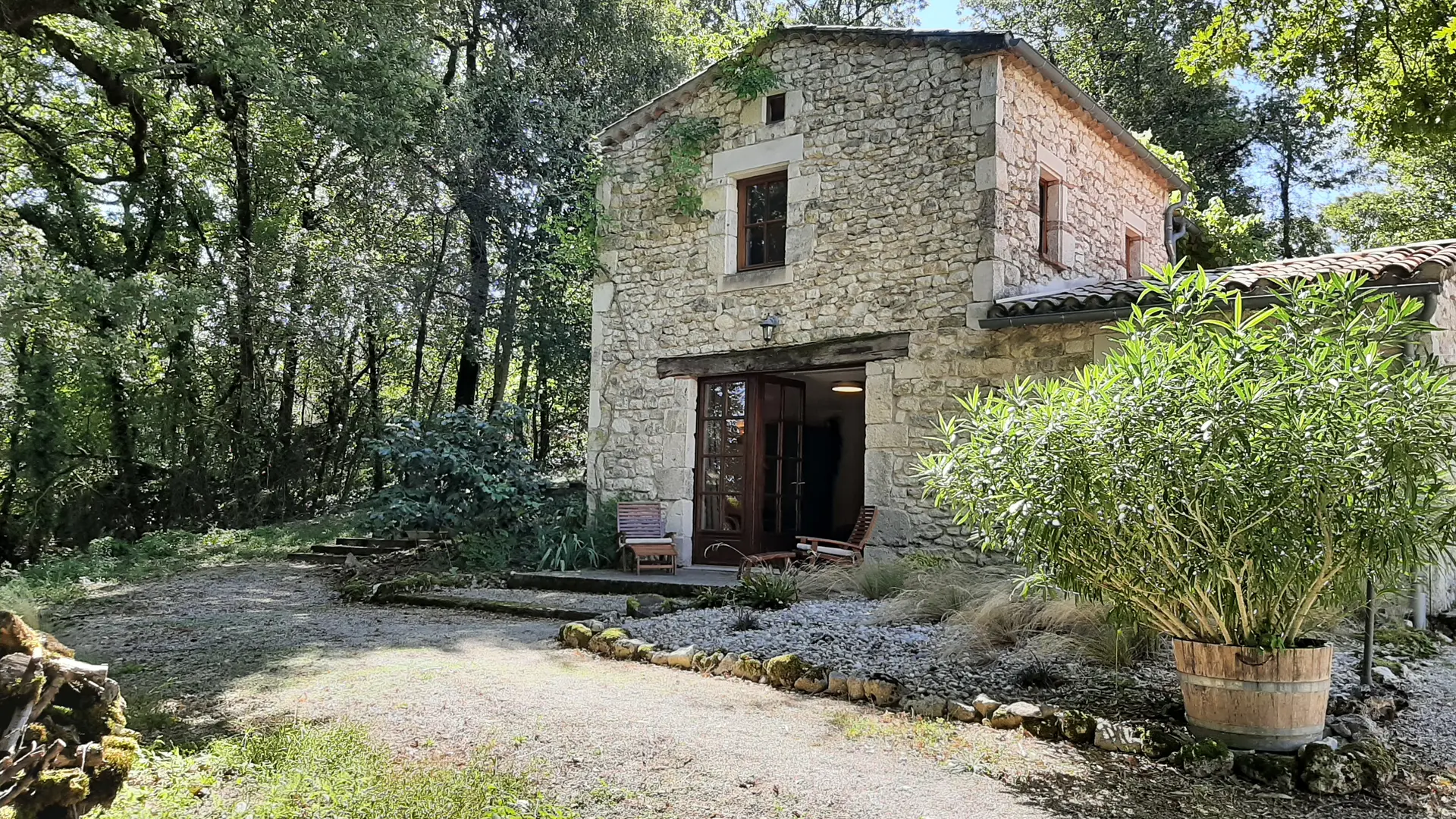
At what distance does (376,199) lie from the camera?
44.3ft

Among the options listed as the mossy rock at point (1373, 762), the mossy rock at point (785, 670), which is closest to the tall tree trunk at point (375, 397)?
the mossy rock at point (785, 670)

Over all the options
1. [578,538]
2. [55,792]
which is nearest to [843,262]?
[578,538]

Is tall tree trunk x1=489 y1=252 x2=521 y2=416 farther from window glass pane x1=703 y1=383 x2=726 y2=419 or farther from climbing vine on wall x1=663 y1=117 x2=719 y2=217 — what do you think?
window glass pane x1=703 y1=383 x2=726 y2=419

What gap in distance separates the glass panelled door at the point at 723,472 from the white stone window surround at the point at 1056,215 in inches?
127

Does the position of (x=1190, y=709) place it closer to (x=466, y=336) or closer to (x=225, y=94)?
(x=466, y=336)

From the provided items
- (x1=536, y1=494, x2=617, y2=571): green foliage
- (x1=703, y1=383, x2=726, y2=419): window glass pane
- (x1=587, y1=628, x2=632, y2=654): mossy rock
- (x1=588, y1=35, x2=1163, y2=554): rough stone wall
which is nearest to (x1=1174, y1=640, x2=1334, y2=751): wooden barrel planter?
(x1=587, y1=628, x2=632, y2=654): mossy rock

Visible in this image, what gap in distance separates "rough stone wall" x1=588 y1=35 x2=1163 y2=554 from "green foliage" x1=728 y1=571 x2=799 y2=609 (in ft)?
6.30

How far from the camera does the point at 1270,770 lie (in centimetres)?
325

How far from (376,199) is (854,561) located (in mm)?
9296

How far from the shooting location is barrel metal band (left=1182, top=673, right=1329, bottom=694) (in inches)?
133

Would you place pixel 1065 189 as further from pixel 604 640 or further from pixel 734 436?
pixel 604 640

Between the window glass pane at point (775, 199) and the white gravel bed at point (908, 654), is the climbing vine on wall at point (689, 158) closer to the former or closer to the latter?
the window glass pane at point (775, 199)

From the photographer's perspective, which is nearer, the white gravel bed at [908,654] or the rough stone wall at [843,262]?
the white gravel bed at [908,654]

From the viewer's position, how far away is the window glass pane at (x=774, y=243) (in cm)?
951
